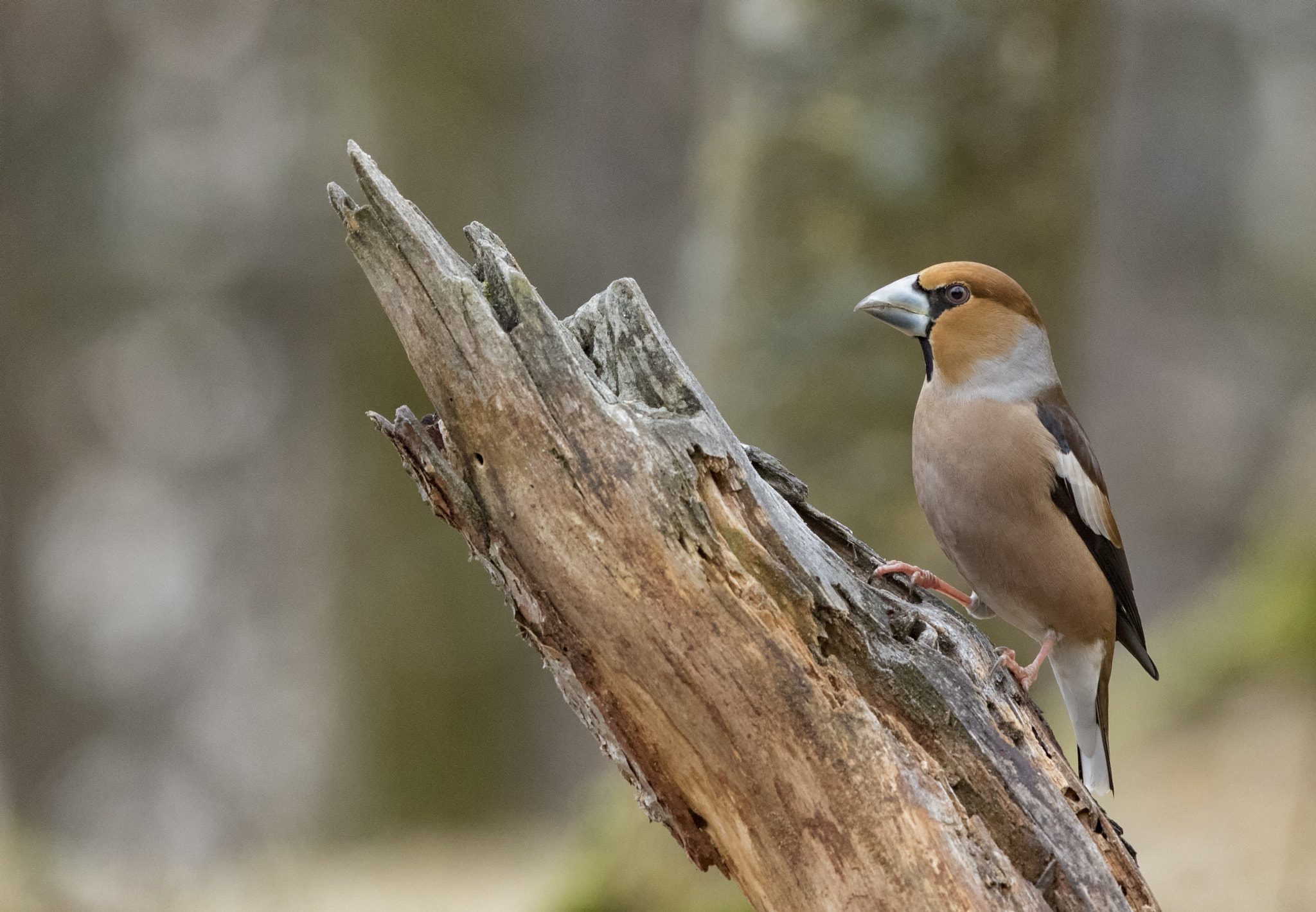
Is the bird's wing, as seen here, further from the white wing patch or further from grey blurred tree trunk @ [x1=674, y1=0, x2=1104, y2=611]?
grey blurred tree trunk @ [x1=674, y1=0, x2=1104, y2=611]

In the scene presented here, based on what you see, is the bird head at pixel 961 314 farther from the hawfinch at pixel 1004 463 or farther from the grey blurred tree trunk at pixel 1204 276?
the grey blurred tree trunk at pixel 1204 276

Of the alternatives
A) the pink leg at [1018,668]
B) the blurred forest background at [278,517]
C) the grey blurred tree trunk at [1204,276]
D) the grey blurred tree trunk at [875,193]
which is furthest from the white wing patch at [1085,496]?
the grey blurred tree trunk at [1204,276]

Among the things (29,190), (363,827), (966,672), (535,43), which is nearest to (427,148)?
(535,43)

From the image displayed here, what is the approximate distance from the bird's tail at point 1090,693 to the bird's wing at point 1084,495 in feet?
0.47

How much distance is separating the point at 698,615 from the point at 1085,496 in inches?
78.0

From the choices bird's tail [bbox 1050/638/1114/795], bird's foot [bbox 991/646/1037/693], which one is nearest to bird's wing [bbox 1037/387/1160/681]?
bird's tail [bbox 1050/638/1114/795]

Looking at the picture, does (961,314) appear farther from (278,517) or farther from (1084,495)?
(278,517)

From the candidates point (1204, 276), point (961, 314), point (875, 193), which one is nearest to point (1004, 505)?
point (961, 314)

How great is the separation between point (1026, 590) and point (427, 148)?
16.0 feet

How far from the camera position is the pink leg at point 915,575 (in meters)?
3.04

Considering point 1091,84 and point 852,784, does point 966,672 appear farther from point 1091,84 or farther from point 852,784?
point 1091,84

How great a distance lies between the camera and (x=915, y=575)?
314cm

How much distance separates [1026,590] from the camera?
386 centimetres

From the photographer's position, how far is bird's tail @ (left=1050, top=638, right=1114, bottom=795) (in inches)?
161
